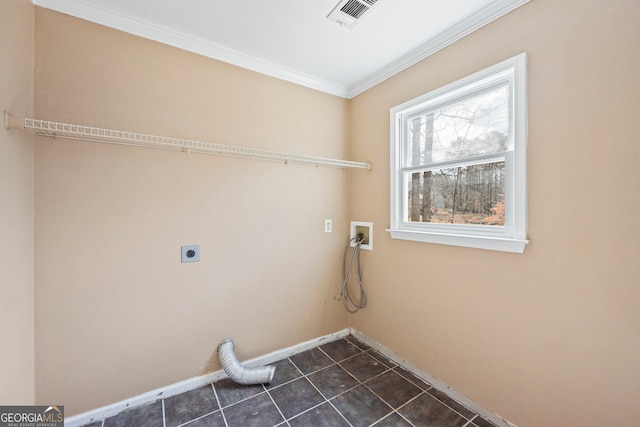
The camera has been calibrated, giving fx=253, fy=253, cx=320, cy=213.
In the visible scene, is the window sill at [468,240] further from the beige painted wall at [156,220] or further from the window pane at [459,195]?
the beige painted wall at [156,220]

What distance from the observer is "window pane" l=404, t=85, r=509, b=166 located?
151 centimetres

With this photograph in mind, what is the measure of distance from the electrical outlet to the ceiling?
136 centimetres

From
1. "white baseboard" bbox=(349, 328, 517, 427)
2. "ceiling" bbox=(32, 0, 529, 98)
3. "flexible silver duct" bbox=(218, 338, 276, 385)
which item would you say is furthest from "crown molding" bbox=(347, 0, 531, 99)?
"flexible silver duct" bbox=(218, 338, 276, 385)

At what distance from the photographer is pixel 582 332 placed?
3.86 ft

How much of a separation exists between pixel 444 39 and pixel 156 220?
2.24m

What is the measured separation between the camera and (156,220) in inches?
64.2

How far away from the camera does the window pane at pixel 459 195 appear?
4.98 ft

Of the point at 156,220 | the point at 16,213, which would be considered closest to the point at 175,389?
the point at 156,220

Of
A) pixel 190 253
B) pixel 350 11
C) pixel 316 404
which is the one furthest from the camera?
pixel 190 253

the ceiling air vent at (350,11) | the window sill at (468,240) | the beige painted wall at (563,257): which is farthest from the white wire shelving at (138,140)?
the beige painted wall at (563,257)

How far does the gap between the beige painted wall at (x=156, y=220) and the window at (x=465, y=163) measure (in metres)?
0.80

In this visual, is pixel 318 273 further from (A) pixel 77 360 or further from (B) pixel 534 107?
(B) pixel 534 107

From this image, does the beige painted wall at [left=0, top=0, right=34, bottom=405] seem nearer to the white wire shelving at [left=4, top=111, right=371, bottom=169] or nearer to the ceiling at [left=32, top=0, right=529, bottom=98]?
the white wire shelving at [left=4, top=111, right=371, bottom=169]

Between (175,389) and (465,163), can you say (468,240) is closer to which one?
(465,163)
